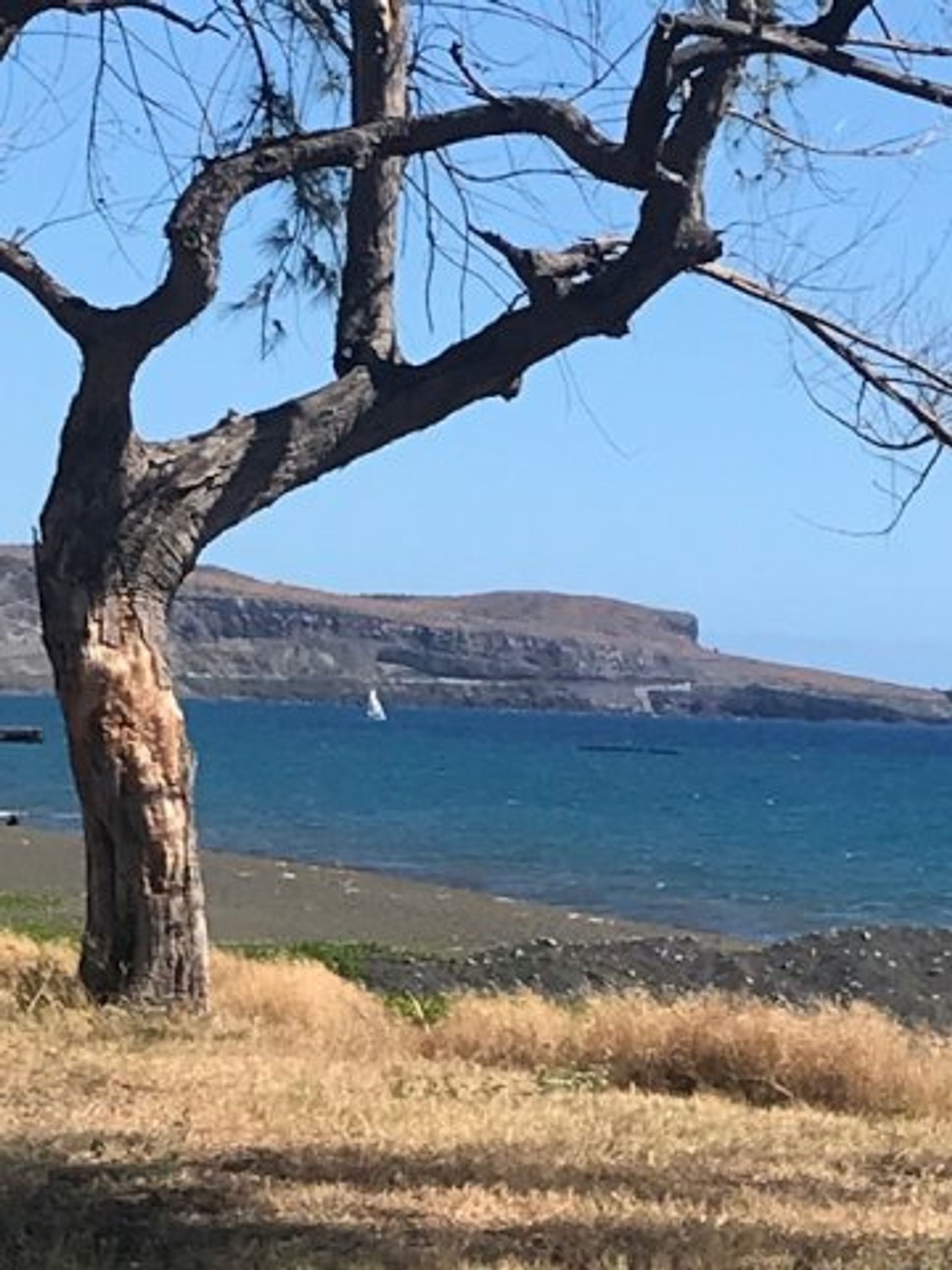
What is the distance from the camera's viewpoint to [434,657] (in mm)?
177000

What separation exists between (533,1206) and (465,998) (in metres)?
8.44

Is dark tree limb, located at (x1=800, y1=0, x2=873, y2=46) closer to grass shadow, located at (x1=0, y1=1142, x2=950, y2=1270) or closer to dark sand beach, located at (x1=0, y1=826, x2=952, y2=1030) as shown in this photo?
grass shadow, located at (x1=0, y1=1142, x2=950, y2=1270)

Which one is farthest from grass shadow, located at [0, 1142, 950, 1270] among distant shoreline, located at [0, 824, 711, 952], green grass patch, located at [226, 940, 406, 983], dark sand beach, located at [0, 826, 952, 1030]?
distant shoreline, located at [0, 824, 711, 952]

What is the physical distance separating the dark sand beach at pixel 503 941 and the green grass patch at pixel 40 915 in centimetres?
15

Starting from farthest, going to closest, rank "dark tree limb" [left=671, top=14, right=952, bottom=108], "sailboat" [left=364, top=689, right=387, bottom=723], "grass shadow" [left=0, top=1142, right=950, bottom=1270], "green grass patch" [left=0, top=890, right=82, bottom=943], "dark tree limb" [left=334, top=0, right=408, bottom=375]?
"sailboat" [left=364, top=689, right=387, bottom=723]
"green grass patch" [left=0, top=890, right=82, bottom=943]
"dark tree limb" [left=334, top=0, right=408, bottom=375]
"dark tree limb" [left=671, top=14, right=952, bottom=108]
"grass shadow" [left=0, top=1142, right=950, bottom=1270]

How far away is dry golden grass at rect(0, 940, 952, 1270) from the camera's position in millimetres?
7164

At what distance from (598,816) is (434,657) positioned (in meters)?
111

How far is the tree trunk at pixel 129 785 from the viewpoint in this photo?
11.7 m

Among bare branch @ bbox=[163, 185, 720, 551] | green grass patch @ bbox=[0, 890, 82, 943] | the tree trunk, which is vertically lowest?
green grass patch @ bbox=[0, 890, 82, 943]

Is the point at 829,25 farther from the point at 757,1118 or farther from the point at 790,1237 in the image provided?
the point at 790,1237

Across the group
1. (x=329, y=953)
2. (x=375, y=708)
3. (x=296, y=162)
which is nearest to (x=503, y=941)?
(x=329, y=953)

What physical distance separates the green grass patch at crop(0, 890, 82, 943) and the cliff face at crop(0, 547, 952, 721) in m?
131

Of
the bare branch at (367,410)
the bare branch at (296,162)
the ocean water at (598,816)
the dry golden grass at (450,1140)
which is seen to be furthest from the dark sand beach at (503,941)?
the bare branch at (296,162)

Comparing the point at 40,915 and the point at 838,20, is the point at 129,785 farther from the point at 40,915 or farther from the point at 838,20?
the point at 40,915
